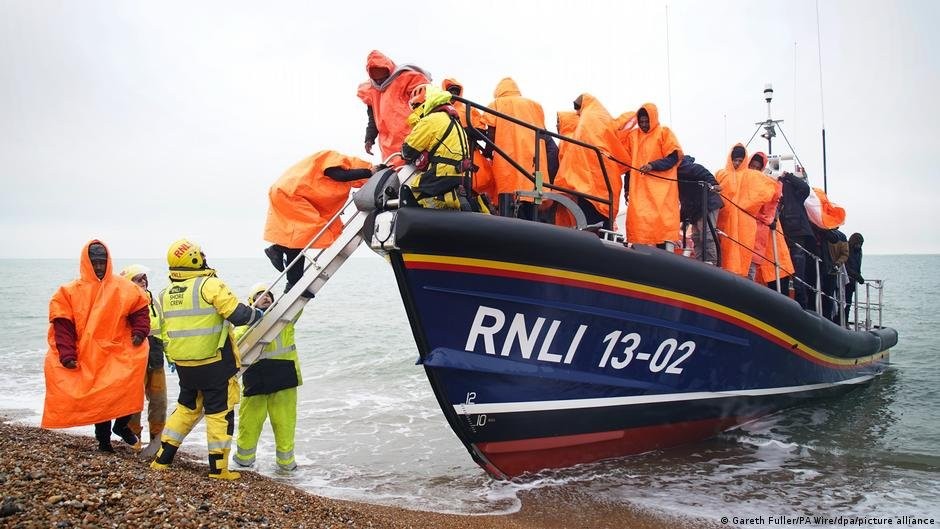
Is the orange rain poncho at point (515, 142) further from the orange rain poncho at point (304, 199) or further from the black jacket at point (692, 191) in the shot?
the black jacket at point (692, 191)

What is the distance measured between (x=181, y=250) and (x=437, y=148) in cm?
172

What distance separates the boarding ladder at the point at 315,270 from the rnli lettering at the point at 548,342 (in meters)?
0.99

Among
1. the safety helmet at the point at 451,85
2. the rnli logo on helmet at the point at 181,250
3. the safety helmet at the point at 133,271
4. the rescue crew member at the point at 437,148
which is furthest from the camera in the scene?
the safety helmet at the point at 133,271

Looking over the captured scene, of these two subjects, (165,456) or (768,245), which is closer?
(165,456)

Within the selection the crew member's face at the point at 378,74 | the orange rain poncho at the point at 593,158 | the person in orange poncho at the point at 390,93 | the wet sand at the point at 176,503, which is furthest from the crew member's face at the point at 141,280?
the orange rain poncho at the point at 593,158

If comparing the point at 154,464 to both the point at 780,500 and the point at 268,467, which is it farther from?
the point at 780,500

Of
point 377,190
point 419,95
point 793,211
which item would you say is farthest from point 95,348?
point 793,211

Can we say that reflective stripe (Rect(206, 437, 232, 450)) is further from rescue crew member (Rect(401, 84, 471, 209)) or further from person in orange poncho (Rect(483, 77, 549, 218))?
person in orange poncho (Rect(483, 77, 549, 218))

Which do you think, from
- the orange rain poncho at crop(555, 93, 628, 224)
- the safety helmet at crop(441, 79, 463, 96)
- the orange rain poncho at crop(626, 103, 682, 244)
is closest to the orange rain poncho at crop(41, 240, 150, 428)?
the safety helmet at crop(441, 79, 463, 96)

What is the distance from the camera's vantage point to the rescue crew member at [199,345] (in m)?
3.97

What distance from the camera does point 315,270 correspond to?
14.3 feet

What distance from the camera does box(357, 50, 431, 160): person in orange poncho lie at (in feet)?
15.6

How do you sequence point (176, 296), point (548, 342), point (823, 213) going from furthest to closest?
point (823, 213) < point (548, 342) < point (176, 296)

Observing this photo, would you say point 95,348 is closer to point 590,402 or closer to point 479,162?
point 479,162
